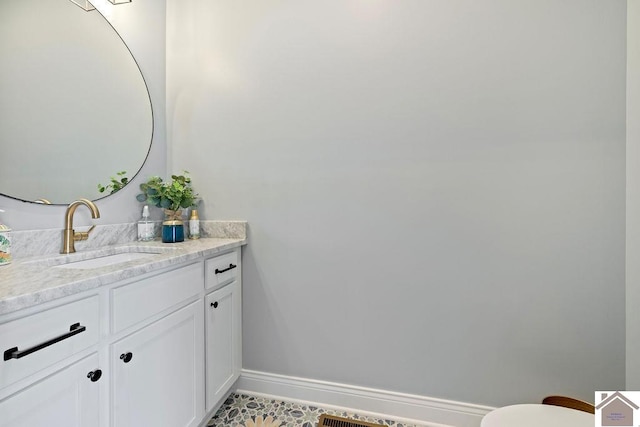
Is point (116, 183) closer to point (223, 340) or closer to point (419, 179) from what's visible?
point (223, 340)

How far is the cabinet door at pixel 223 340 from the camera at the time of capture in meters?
1.48

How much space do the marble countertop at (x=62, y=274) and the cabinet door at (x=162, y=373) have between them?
23 cm

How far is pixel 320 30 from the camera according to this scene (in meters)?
1.68

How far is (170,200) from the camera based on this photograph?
171cm

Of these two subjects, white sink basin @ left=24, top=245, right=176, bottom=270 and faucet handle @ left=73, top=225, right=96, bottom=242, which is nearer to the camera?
white sink basin @ left=24, top=245, right=176, bottom=270

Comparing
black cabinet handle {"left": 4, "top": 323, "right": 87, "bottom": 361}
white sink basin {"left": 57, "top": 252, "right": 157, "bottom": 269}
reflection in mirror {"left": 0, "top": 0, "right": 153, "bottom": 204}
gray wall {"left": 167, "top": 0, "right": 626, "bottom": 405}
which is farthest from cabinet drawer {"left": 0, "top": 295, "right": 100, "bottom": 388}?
gray wall {"left": 167, "top": 0, "right": 626, "bottom": 405}

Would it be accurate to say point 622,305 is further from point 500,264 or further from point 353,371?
point 353,371

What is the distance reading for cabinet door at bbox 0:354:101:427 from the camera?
0.72 meters

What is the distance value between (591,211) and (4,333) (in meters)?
2.07

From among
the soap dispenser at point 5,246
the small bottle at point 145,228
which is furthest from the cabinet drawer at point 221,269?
the soap dispenser at point 5,246

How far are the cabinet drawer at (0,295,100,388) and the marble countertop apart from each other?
2.0 inches

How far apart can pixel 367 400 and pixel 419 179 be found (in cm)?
122

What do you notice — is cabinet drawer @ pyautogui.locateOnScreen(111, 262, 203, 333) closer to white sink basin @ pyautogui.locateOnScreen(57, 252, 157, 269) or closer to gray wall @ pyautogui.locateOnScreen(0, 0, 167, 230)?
white sink basin @ pyautogui.locateOnScreen(57, 252, 157, 269)

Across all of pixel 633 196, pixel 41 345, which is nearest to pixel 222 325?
pixel 41 345
